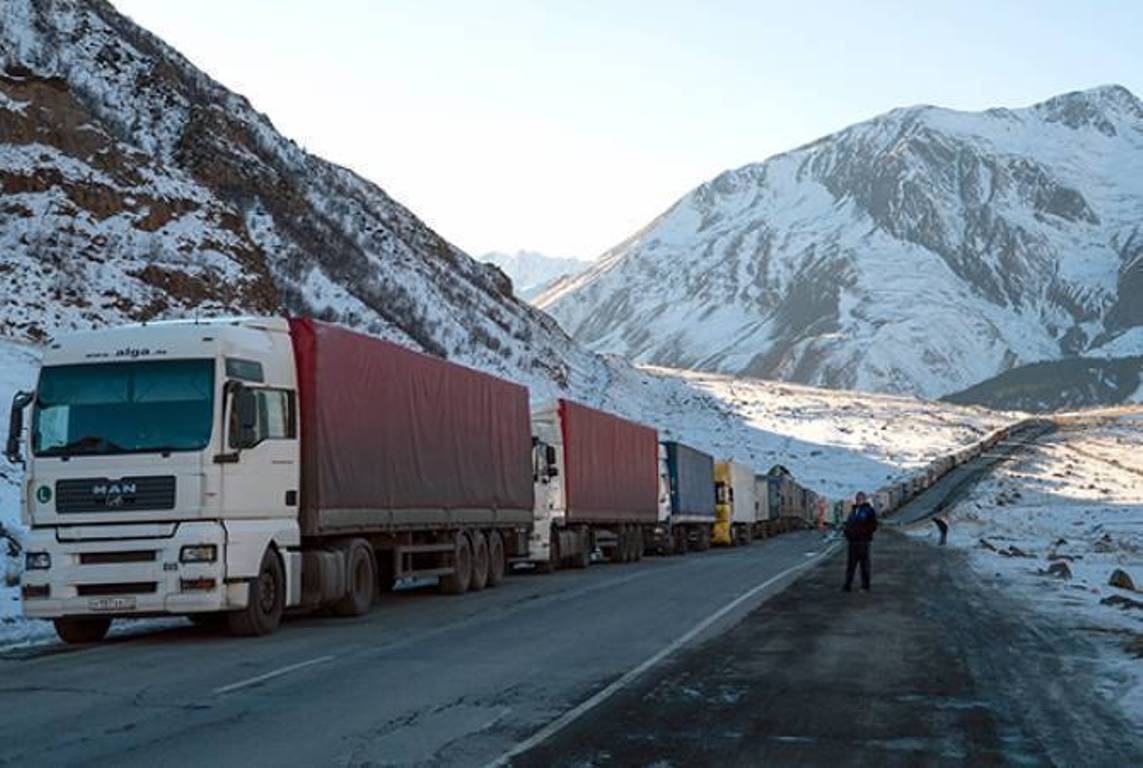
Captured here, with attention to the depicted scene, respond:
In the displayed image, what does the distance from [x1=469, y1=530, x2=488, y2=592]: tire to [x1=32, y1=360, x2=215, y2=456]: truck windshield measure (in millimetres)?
10216

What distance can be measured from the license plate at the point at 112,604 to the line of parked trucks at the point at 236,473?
0.8 inches

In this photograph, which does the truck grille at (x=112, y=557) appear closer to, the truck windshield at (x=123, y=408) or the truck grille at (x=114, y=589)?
the truck grille at (x=114, y=589)

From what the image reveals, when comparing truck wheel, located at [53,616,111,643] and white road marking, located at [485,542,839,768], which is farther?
truck wheel, located at [53,616,111,643]

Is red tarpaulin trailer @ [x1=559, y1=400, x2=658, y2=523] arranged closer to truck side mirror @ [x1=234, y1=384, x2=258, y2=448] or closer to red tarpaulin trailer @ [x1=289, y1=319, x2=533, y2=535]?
red tarpaulin trailer @ [x1=289, y1=319, x2=533, y2=535]

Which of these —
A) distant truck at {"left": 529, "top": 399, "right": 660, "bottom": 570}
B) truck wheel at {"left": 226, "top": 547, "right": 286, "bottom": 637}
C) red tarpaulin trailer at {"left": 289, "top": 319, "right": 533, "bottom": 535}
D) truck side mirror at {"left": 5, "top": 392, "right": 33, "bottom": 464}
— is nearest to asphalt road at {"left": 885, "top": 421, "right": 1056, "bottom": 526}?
distant truck at {"left": 529, "top": 399, "right": 660, "bottom": 570}

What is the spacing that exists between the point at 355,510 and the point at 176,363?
4.05 m

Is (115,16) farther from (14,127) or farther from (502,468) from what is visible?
(502,468)

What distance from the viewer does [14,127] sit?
51.8 m

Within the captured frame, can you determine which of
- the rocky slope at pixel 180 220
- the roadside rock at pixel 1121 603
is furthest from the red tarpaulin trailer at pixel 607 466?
the rocky slope at pixel 180 220

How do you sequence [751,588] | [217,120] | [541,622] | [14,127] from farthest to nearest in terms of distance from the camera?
[217,120] → [14,127] → [751,588] → [541,622]

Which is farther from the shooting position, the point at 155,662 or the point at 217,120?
the point at 217,120

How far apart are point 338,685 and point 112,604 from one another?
14.5ft

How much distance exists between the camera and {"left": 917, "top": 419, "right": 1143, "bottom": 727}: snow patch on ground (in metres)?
18.2

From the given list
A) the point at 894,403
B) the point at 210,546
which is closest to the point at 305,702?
the point at 210,546
